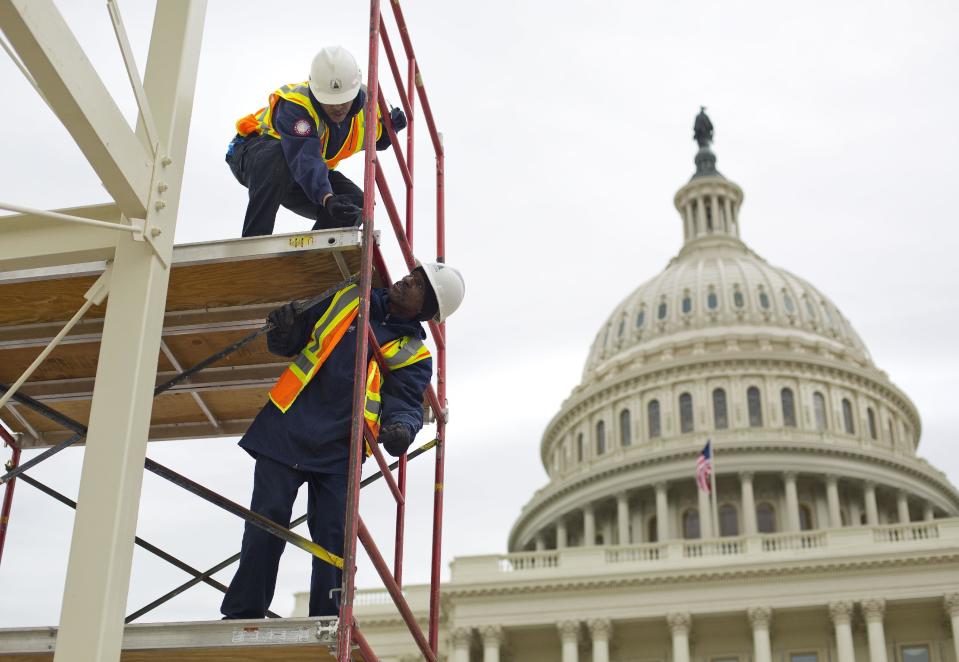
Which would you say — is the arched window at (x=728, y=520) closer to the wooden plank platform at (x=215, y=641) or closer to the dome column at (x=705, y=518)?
the dome column at (x=705, y=518)

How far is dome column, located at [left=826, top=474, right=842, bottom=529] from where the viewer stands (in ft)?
214

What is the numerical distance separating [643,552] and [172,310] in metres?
46.0

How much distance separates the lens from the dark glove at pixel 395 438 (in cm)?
776

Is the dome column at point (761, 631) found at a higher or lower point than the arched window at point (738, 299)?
lower

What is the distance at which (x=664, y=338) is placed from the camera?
79.1 m

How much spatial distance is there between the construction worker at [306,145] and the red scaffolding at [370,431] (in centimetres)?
26

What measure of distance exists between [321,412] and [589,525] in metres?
63.8

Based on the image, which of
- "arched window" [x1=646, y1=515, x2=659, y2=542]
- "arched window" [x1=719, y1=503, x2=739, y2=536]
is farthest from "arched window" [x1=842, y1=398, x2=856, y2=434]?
"arched window" [x1=646, y1=515, x2=659, y2=542]

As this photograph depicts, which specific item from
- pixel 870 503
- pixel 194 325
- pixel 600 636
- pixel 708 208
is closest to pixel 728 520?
pixel 870 503

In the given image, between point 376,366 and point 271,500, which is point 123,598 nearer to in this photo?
point 271,500

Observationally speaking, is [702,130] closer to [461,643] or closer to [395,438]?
[461,643]

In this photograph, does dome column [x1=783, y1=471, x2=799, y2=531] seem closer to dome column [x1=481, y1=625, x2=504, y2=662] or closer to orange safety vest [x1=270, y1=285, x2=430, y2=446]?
dome column [x1=481, y1=625, x2=504, y2=662]

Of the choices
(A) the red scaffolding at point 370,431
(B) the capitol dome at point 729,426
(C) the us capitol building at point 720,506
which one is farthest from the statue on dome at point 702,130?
(A) the red scaffolding at point 370,431

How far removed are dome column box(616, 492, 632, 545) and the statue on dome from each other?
3973 centimetres
